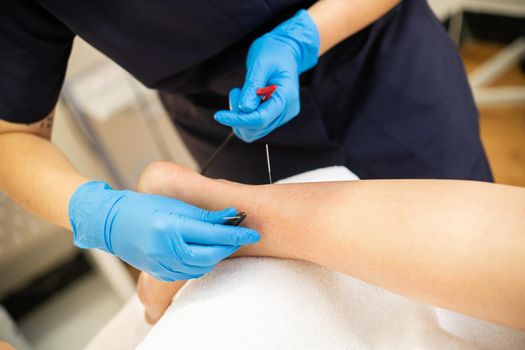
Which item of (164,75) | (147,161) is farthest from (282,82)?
(147,161)

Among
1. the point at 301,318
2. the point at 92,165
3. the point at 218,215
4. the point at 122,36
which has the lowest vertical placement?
the point at 92,165

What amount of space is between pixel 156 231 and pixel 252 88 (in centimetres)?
33

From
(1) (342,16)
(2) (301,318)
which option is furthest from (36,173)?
(1) (342,16)

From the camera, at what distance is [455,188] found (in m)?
0.63

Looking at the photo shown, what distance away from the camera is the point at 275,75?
0.87 metres

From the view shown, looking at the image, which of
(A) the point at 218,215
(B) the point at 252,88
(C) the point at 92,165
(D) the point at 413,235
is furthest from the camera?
(C) the point at 92,165

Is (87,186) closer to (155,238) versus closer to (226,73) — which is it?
(155,238)

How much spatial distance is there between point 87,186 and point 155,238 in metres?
0.21

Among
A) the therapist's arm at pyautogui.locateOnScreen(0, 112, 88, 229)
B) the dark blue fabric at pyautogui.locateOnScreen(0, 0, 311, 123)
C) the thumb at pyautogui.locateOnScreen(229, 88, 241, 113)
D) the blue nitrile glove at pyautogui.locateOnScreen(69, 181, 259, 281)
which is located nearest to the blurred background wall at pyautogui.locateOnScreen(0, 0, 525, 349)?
the therapist's arm at pyautogui.locateOnScreen(0, 112, 88, 229)

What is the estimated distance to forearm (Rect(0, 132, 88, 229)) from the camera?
0.87m

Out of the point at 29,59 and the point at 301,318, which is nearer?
the point at 301,318

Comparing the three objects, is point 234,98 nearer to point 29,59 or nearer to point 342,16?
point 342,16

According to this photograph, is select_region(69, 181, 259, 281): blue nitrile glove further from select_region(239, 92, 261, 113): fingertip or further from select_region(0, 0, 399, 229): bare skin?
select_region(239, 92, 261, 113): fingertip

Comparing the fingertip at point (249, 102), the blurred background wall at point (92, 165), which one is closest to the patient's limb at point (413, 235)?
the fingertip at point (249, 102)
